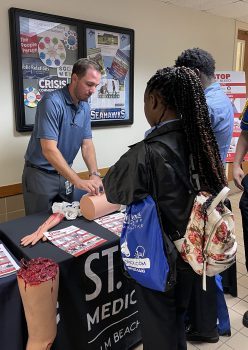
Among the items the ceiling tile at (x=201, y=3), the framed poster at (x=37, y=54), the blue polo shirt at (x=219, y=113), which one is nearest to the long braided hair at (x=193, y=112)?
the blue polo shirt at (x=219, y=113)

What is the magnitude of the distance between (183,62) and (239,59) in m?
3.19

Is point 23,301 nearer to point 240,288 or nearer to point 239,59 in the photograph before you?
point 240,288

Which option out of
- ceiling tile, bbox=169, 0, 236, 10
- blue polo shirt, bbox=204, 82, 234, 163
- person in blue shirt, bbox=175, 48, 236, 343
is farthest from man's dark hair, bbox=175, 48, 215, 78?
ceiling tile, bbox=169, 0, 236, 10

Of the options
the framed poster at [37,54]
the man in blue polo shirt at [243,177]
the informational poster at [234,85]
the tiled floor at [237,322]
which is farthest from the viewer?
the informational poster at [234,85]

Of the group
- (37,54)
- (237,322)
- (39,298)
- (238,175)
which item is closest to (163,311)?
(39,298)

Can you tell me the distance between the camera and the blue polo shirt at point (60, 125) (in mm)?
1933

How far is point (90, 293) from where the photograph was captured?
1444 millimetres

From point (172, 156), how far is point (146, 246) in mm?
336

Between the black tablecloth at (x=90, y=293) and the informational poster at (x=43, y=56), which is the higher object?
the informational poster at (x=43, y=56)

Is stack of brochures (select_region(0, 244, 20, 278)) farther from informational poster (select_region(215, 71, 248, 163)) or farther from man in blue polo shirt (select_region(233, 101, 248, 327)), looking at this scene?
informational poster (select_region(215, 71, 248, 163))

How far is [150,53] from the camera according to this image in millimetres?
3258

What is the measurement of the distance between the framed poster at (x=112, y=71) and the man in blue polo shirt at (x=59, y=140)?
779 mm

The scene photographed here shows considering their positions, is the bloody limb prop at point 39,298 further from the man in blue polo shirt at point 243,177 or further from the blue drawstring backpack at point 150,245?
the man in blue polo shirt at point 243,177

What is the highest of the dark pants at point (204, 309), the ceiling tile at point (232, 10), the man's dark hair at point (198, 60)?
the ceiling tile at point (232, 10)
